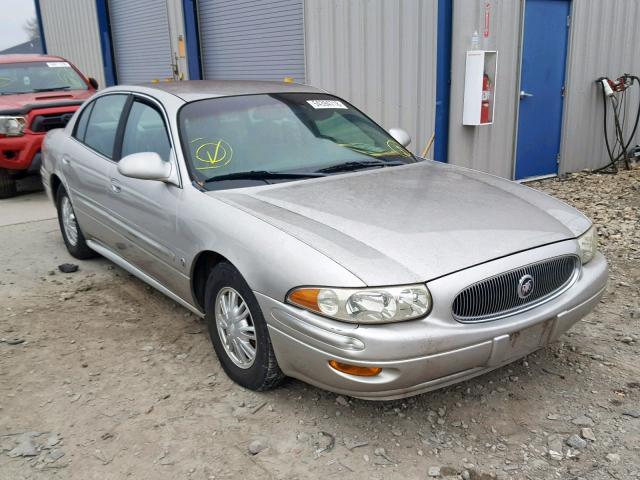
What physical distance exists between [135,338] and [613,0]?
831 centimetres

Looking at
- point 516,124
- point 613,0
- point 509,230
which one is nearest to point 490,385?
point 509,230

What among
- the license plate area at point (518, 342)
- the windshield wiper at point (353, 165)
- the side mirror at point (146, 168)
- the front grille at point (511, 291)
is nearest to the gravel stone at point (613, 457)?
the license plate area at point (518, 342)

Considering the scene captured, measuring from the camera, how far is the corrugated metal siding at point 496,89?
A: 7309 mm

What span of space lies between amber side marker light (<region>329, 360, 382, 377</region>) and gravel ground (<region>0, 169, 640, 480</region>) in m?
0.42

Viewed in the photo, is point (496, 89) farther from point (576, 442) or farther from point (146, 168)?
point (576, 442)

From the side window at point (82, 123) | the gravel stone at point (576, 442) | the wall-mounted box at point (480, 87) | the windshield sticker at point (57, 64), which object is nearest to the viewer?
the gravel stone at point (576, 442)

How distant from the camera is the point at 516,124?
8.13m

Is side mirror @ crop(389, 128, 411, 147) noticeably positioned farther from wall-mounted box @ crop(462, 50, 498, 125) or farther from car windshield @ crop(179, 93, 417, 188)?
wall-mounted box @ crop(462, 50, 498, 125)

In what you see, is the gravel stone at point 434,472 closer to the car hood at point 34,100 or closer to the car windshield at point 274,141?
the car windshield at point 274,141

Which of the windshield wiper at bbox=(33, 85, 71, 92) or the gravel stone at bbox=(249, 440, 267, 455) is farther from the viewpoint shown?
the windshield wiper at bbox=(33, 85, 71, 92)

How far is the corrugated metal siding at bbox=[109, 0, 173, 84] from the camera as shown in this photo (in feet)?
35.4

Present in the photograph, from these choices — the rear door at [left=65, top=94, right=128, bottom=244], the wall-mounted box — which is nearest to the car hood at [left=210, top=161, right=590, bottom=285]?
the rear door at [left=65, top=94, right=128, bottom=244]

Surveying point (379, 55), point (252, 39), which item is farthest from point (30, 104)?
point (379, 55)

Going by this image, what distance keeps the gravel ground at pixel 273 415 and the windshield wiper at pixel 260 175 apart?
1052mm
